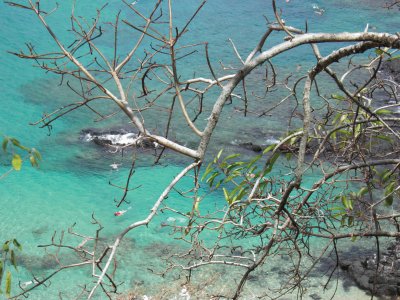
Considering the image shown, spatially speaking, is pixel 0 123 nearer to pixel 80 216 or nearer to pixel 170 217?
pixel 80 216

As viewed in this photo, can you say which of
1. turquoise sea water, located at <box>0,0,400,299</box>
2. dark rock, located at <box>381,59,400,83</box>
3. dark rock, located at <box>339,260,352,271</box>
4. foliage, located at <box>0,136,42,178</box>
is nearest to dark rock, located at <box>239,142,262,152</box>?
→ turquoise sea water, located at <box>0,0,400,299</box>

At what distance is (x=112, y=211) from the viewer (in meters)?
5.70

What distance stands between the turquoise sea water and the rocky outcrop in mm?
107

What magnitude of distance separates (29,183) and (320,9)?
7.34 metres

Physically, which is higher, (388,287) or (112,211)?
(388,287)

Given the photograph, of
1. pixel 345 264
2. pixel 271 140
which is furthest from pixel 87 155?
pixel 345 264

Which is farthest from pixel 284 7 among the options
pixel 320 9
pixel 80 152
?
pixel 80 152

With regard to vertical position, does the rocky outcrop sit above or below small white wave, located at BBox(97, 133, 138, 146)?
above

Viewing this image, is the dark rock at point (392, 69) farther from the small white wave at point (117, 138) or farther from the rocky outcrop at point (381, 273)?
the rocky outcrop at point (381, 273)

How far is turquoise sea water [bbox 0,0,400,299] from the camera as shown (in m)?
4.93

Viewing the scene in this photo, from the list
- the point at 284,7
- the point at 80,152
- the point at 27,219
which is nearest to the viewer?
the point at 27,219

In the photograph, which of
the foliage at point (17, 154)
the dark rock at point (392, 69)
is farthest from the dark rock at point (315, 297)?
the dark rock at point (392, 69)

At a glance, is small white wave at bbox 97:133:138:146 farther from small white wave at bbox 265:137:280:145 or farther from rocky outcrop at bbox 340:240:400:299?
rocky outcrop at bbox 340:240:400:299

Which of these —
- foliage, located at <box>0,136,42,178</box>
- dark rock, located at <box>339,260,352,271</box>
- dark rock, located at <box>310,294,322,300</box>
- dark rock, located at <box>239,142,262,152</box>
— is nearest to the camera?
foliage, located at <box>0,136,42,178</box>
